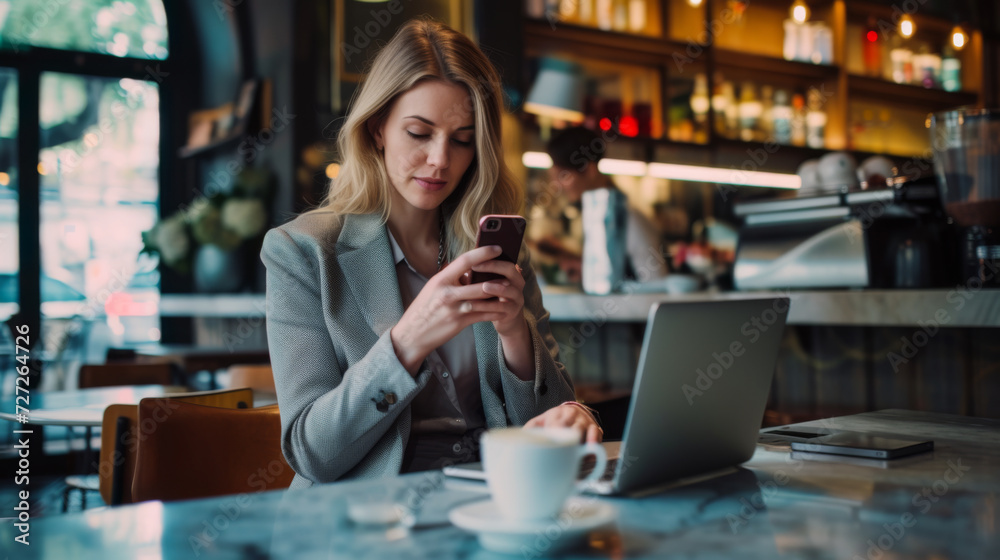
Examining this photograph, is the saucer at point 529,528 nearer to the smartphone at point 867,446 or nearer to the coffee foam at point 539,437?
the coffee foam at point 539,437

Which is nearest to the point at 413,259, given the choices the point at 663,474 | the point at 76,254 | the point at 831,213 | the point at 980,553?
the point at 663,474

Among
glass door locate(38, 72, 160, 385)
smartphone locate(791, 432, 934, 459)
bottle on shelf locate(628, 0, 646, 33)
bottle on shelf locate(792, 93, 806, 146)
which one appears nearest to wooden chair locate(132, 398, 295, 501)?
smartphone locate(791, 432, 934, 459)

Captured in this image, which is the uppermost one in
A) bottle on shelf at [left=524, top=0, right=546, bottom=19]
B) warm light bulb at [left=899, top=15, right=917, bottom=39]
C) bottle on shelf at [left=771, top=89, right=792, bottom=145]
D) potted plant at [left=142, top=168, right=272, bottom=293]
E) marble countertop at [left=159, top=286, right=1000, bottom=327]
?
warm light bulb at [left=899, top=15, right=917, bottom=39]

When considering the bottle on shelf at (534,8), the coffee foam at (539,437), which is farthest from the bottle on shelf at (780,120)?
the coffee foam at (539,437)

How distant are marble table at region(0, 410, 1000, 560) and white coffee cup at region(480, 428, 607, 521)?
2 centimetres

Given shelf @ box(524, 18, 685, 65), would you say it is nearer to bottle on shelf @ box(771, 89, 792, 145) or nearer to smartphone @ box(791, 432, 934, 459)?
bottle on shelf @ box(771, 89, 792, 145)

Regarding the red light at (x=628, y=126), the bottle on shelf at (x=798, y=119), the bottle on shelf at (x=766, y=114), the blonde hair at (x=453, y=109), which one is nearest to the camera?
the blonde hair at (x=453, y=109)

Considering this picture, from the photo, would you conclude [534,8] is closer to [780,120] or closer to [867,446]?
[780,120]

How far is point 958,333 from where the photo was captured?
2.22 m

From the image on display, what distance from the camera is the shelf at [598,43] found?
478 centimetres

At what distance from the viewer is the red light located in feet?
17.0

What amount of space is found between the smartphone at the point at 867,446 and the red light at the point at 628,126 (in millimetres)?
4133

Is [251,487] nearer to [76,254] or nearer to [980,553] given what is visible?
[980,553]

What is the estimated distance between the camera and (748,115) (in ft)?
18.3
